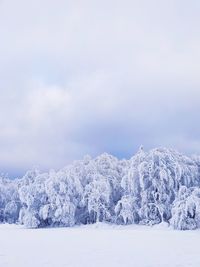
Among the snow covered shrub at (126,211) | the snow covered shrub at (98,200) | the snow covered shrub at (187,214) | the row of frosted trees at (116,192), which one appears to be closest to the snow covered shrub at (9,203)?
the row of frosted trees at (116,192)

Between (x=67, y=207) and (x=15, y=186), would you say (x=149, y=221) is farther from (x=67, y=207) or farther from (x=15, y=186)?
(x=15, y=186)

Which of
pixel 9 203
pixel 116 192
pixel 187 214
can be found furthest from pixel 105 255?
pixel 9 203

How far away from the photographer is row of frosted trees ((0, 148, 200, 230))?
29.2 m

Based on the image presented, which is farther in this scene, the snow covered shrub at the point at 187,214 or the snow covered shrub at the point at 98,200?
the snow covered shrub at the point at 98,200

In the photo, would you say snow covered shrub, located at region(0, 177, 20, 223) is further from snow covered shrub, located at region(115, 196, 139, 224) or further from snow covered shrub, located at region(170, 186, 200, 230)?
snow covered shrub, located at region(170, 186, 200, 230)

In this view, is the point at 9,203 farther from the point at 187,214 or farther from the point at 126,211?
the point at 187,214

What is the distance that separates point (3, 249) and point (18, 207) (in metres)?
23.7

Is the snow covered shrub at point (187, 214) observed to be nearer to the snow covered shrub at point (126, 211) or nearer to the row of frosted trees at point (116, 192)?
the row of frosted trees at point (116, 192)

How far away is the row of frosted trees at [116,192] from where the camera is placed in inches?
1148

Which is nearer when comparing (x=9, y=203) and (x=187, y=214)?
(x=187, y=214)

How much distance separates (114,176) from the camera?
109ft

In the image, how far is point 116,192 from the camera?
32.5 m

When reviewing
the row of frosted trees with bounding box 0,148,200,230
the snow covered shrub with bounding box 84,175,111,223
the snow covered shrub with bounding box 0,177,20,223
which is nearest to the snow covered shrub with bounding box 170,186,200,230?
the row of frosted trees with bounding box 0,148,200,230

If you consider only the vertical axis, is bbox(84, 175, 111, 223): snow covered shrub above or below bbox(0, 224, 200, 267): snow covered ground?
above
